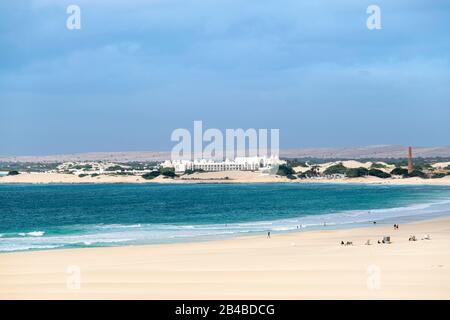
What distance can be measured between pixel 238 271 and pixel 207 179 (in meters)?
134

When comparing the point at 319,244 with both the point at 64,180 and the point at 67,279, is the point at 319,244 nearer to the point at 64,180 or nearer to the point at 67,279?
the point at 67,279

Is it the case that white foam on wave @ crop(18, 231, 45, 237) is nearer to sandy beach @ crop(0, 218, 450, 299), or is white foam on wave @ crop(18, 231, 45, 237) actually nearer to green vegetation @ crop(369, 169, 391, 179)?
sandy beach @ crop(0, 218, 450, 299)

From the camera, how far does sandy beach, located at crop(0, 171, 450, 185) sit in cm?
12469

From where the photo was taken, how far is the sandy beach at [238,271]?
1662 cm

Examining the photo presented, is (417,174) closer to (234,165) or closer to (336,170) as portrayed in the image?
(336,170)

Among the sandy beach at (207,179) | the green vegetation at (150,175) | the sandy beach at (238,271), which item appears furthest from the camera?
the green vegetation at (150,175)

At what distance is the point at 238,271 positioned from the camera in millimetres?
20156

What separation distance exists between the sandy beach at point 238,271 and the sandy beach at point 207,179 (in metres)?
95.1

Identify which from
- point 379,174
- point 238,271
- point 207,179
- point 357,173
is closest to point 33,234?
point 238,271

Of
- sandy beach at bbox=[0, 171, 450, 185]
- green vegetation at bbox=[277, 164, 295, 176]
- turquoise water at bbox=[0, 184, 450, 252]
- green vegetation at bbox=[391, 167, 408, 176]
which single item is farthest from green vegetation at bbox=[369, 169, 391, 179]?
turquoise water at bbox=[0, 184, 450, 252]

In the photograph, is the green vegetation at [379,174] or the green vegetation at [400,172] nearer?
the green vegetation at [379,174]

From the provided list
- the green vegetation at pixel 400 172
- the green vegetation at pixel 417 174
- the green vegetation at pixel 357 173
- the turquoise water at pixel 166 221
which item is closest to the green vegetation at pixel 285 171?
the green vegetation at pixel 357 173

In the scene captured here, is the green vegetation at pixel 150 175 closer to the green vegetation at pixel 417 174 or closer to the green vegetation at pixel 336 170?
the green vegetation at pixel 336 170
